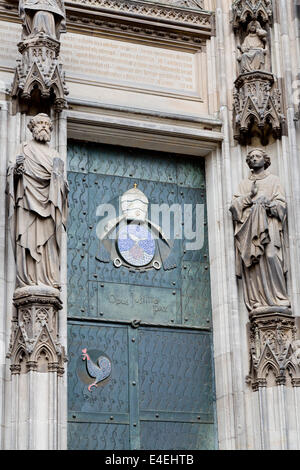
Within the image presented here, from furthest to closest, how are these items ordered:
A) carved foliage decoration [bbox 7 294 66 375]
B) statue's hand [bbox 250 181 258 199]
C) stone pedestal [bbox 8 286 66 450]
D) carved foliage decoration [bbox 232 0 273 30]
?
carved foliage decoration [bbox 232 0 273 30] → statue's hand [bbox 250 181 258 199] → carved foliage decoration [bbox 7 294 66 375] → stone pedestal [bbox 8 286 66 450]

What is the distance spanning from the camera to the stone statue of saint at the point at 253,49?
16750 millimetres

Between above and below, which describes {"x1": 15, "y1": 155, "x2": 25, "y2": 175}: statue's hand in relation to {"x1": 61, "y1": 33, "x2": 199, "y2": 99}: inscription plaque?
below

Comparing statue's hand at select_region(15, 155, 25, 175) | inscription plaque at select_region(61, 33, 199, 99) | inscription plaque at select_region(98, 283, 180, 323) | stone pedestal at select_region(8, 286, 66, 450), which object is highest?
inscription plaque at select_region(61, 33, 199, 99)

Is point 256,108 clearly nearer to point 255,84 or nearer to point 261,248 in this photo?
point 255,84

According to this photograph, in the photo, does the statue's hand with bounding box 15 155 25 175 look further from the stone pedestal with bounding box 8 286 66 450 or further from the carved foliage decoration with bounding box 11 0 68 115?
the stone pedestal with bounding box 8 286 66 450

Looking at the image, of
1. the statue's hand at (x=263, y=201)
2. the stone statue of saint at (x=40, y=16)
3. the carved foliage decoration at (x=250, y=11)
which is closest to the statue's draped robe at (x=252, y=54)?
the carved foliage decoration at (x=250, y=11)

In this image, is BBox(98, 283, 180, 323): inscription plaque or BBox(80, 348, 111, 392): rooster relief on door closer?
BBox(80, 348, 111, 392): rooster relief on door

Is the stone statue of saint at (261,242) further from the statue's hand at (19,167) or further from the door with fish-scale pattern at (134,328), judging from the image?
the statue's hand at (19,167)

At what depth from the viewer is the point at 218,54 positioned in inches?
679

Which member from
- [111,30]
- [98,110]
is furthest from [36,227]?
[111,30]

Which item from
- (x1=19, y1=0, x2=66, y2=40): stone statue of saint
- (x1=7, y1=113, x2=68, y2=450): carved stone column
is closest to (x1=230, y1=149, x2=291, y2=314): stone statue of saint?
(x1=7, y1=113, x2=68, y2=450): carved stone column

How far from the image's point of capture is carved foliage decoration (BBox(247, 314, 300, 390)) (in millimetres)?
15211

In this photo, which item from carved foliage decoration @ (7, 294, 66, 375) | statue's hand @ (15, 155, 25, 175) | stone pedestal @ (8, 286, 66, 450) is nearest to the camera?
stone pedestal @ (8, 286, 66, 450)

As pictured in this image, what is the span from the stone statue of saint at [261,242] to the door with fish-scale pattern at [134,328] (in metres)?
0.87
